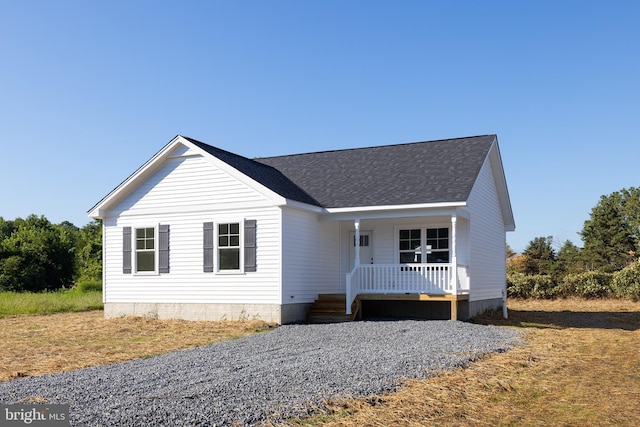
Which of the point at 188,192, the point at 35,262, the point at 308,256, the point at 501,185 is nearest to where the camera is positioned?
the point at 308,256

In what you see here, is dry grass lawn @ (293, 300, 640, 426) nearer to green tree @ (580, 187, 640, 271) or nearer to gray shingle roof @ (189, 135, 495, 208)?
gray shingle roof @ (189, 135, 495, 208)

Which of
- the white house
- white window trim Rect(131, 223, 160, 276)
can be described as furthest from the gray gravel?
white window trim Rect(131, 223, 160, 276)

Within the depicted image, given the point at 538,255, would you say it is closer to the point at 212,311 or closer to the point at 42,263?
the point at 212,311

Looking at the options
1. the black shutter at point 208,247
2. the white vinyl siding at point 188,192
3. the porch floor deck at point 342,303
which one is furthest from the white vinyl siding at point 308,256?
the black shutter at point 208,247

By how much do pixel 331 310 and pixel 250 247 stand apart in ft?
9.58

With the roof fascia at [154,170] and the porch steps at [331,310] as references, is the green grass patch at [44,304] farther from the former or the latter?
the porch steps at [331,310]

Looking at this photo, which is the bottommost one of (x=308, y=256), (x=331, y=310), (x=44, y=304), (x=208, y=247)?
(x=44, y=304)

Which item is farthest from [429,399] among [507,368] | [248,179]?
[248,179]

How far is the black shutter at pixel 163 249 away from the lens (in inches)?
747

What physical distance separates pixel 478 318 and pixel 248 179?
848 cm

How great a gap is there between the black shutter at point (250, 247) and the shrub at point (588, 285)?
17527 millimetres

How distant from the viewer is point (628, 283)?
90.7 feet

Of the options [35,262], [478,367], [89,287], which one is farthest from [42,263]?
[478,367]

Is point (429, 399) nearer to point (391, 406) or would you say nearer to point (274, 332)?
point (391, 406)
